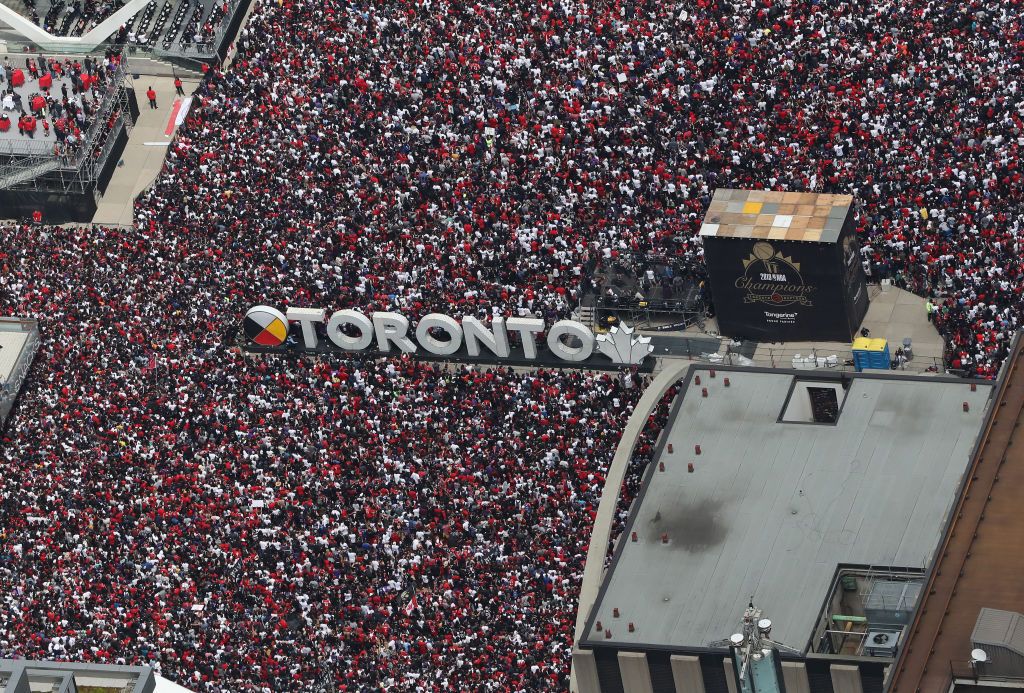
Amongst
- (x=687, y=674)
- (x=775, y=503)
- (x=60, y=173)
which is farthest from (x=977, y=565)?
(x=60, y=173)

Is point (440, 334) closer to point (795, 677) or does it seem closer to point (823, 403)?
point (823, 403)

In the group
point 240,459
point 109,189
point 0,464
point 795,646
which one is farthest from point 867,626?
point 109,189

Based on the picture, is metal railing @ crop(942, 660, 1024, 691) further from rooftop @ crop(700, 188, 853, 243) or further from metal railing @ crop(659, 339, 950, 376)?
rooftop @ crop(700, 188, 853, 243)

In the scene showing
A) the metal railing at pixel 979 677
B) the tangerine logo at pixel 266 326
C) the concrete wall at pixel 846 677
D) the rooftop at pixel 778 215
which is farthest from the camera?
the tangerine logo at pixel 266 326

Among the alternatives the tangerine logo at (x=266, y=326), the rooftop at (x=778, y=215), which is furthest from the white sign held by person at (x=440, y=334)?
the rooftop at (x=778, y=215)

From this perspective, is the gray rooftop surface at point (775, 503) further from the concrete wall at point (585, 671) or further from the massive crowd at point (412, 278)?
the massive crowd at point (412, 278)

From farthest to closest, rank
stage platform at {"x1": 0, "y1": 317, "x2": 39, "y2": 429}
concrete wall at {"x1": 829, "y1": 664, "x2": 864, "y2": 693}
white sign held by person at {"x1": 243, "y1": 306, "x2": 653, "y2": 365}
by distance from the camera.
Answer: stage platform at {"x1": 0, "y1": 317, "x2": 39, "y2": 429}
white sign held by person at {"x1": 243, "y1": 306, "x2": 653, "y2": 365}
concrete wall at {"x1": 829, "y1": 664, "x2": 864, "y2": 693}

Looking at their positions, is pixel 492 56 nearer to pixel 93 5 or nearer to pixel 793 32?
pixel 793 32

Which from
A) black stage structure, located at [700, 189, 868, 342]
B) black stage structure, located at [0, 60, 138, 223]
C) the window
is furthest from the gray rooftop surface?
black stage structure, located at [0, 60, 138, 223]
